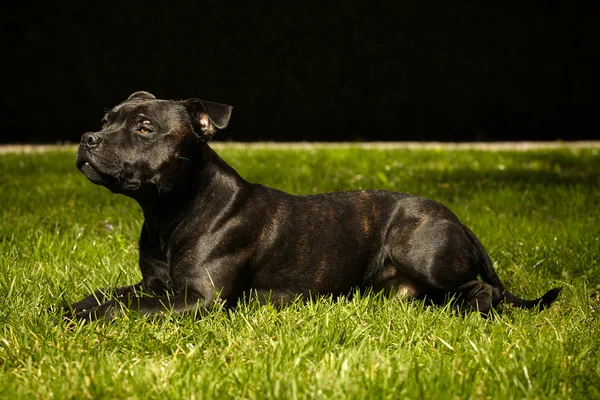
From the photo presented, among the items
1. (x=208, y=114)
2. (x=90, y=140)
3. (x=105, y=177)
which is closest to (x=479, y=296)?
(x=208, y=114)

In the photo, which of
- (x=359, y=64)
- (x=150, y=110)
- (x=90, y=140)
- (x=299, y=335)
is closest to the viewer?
(x=299, y=335)

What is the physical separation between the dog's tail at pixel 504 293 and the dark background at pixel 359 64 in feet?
30.1

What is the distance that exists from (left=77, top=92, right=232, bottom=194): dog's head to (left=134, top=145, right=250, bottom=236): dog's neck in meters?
0.07

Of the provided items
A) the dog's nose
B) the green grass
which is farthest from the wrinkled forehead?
the green grass

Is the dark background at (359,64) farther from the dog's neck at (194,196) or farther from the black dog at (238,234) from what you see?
the dog's neck at (194,196)

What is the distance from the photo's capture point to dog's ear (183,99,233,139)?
12.3 feet

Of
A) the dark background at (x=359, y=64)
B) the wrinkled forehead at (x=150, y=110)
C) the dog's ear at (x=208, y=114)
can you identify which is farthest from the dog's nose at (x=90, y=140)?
the dark background at (x=359, y=64)

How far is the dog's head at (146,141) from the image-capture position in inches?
141

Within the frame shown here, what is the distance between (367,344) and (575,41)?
38.8 feet

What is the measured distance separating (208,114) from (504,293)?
1.87m

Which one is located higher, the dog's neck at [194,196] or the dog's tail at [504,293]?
the dog's neck at [194,196]

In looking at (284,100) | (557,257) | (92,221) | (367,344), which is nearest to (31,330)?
(367,344)

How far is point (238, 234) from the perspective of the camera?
3828 millimetres

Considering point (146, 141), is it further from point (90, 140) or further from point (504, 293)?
point (504, 293)
